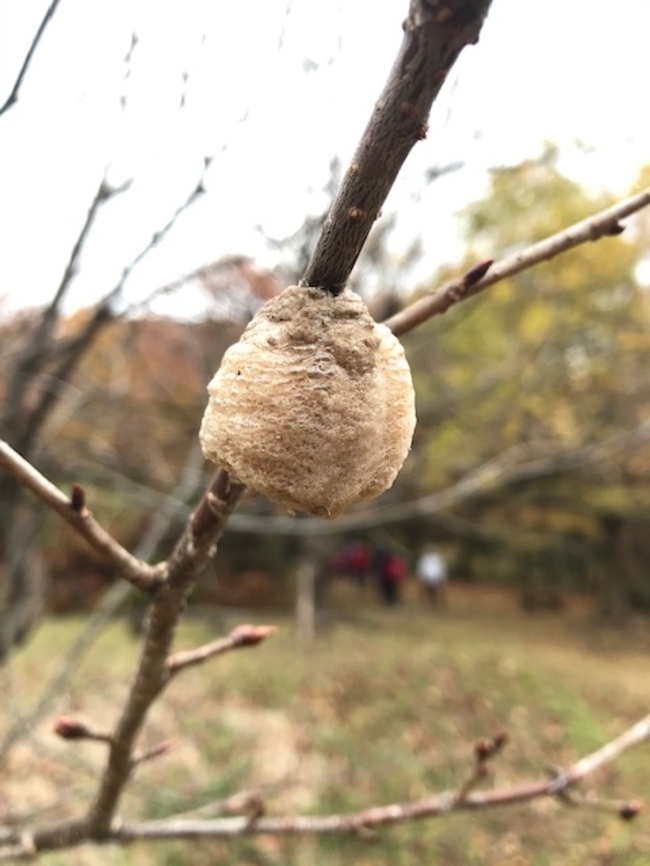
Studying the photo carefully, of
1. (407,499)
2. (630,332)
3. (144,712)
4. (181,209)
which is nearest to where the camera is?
(144,712)

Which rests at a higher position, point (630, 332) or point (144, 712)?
point (630, 332)

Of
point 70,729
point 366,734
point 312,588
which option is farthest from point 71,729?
point 312,588

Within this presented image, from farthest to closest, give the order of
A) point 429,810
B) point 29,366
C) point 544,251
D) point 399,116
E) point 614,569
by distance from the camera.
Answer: point 614,569, point 29,366, point 429,810, point 544,251, point 399,116

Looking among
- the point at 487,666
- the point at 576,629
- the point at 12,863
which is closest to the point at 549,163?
the point at 12,863

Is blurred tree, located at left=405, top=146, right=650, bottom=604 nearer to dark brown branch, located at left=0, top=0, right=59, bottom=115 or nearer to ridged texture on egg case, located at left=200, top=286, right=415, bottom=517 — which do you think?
dark brown branch, located at left=0, top=0, right=59, bottom=115

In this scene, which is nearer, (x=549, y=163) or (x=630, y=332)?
(x=549, y=163)

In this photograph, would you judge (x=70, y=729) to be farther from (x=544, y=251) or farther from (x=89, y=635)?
(x=89, y=635)

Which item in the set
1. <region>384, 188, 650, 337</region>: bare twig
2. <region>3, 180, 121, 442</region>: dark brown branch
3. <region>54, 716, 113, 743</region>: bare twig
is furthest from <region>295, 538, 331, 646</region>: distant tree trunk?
<region>384, 188, 650, 337</region>: bare twig

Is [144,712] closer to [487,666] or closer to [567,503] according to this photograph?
[487,666]
